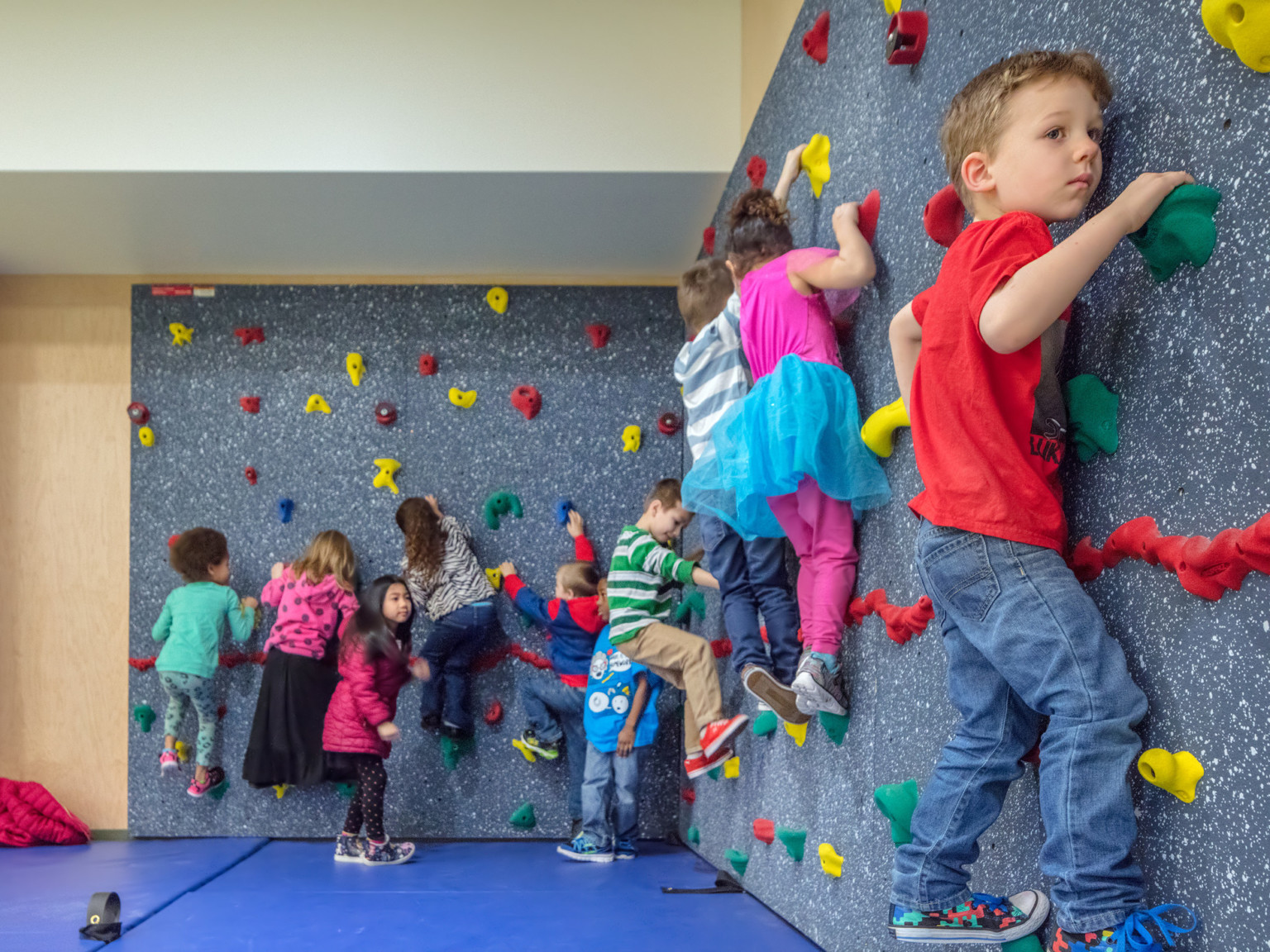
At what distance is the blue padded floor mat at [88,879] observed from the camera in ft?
9.59

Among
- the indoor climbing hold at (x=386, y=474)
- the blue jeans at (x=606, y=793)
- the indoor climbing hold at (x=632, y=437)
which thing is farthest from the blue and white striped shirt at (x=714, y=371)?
the indoor climbing hold at (x=386, y=474)

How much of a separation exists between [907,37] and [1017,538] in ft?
3.38

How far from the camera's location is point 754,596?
2486 mm

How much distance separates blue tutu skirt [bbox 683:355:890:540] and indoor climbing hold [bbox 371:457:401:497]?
2.71 m

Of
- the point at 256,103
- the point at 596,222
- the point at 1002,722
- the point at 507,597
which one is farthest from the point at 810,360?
the point at 507,597

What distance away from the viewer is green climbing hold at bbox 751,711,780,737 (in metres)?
2.77

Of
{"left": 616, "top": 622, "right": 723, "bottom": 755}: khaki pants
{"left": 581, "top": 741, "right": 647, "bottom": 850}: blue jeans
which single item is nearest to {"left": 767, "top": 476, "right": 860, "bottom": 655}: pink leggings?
{"left": 616, "top": 622, "right": 723, "bottom": 755}: khaki pants

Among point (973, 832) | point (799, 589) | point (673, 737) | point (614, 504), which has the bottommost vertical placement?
point (673, 737)

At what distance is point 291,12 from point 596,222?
1.29m

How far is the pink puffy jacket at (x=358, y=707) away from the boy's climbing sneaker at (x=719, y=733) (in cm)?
162

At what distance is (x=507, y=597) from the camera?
177 inches

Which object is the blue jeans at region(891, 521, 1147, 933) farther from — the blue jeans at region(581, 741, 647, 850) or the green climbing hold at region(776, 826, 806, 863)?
the blue jeans at region(581, 741, 647, 850)

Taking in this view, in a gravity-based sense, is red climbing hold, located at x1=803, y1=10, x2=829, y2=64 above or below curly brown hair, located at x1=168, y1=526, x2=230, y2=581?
above

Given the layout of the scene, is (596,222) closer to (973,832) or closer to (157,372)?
(157,372)
